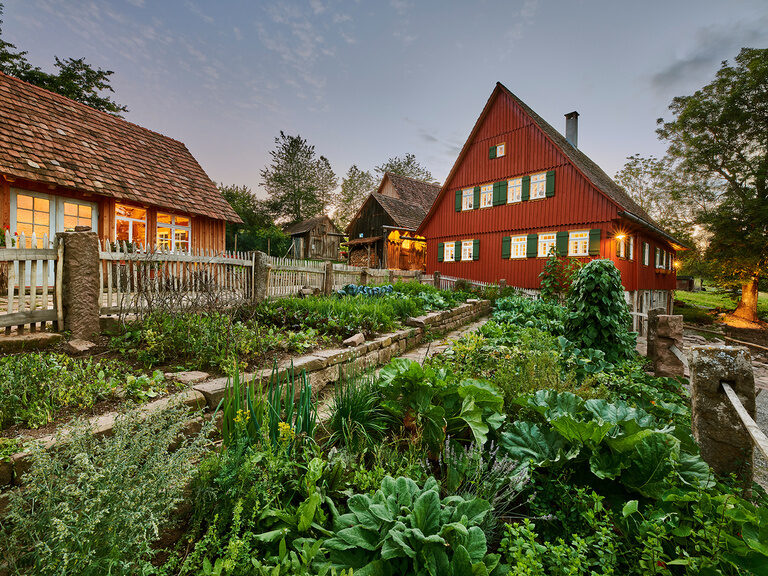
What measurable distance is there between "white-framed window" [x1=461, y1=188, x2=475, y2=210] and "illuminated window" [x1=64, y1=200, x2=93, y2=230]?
15.8 meters

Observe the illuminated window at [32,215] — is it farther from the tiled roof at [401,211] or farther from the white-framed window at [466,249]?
the tiled roof at [401,211]

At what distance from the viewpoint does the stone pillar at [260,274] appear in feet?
22.4

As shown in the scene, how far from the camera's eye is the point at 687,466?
1714 mm

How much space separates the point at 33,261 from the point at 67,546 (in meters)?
4.54

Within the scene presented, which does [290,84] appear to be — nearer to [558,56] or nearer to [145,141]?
[145,141]

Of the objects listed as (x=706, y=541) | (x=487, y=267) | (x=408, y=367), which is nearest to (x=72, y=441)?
(x=408, y=367)

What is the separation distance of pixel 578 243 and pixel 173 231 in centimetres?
1636

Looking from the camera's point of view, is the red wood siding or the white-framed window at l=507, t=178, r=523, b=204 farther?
the white-framed window at l=507, t=178, r=523, b=204

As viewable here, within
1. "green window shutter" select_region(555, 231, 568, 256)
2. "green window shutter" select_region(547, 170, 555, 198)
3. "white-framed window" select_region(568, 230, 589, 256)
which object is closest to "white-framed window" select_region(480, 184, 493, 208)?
"green window shutter" select_region(547, 170, 555, 198)

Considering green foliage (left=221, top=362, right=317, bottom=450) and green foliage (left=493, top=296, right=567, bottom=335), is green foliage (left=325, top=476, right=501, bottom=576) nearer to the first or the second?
green foliage (left=221, top=362, right=317, bottom=450)

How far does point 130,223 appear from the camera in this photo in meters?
11.3

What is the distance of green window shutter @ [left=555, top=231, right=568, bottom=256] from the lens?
14.5 metres

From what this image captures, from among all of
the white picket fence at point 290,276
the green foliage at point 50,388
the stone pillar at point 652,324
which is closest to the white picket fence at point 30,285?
the green foliage at point 50,388

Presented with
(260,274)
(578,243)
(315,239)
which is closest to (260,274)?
(260,274)
